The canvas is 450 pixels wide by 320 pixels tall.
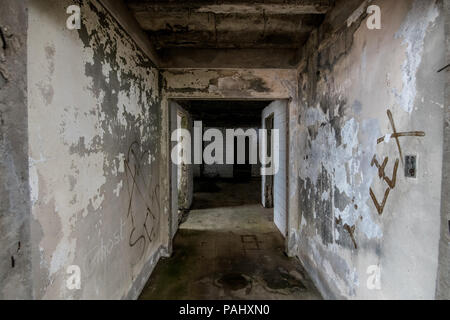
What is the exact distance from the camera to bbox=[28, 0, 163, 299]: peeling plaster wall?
106 centimetres

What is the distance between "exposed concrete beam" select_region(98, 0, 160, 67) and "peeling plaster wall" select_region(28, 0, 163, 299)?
54 mm

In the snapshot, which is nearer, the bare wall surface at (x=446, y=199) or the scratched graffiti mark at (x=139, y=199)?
the bare wall surface at (x=446, y=199)

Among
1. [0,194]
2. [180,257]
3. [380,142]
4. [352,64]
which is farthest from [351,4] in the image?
[180,257]

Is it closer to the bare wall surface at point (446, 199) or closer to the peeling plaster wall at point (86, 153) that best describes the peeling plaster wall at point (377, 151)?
the bare wall surface at point (446, 199)

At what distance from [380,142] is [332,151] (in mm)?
613

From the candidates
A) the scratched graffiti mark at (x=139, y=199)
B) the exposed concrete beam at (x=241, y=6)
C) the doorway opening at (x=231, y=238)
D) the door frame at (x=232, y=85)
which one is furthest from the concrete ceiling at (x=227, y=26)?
the scratched graffiti mark at (x=139, y=199)

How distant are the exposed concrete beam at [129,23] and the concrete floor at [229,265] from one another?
261cm

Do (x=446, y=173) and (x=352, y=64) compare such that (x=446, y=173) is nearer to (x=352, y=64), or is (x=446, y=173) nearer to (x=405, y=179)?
(x=405, y=179)

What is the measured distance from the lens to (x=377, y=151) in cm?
145

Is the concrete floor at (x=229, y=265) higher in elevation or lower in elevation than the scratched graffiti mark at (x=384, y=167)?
lower

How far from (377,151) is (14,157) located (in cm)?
198

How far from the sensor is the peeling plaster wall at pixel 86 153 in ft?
3.47

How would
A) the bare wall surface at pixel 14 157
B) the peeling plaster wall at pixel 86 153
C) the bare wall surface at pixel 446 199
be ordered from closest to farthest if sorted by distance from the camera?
the bare wall surface at pixel 14 157, the bare wall surface at pixel 446 199, the peeling plaster wall at pixel 86 153

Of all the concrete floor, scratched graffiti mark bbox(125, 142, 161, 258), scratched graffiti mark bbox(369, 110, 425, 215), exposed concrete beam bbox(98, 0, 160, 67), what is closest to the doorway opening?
the concrete floor
